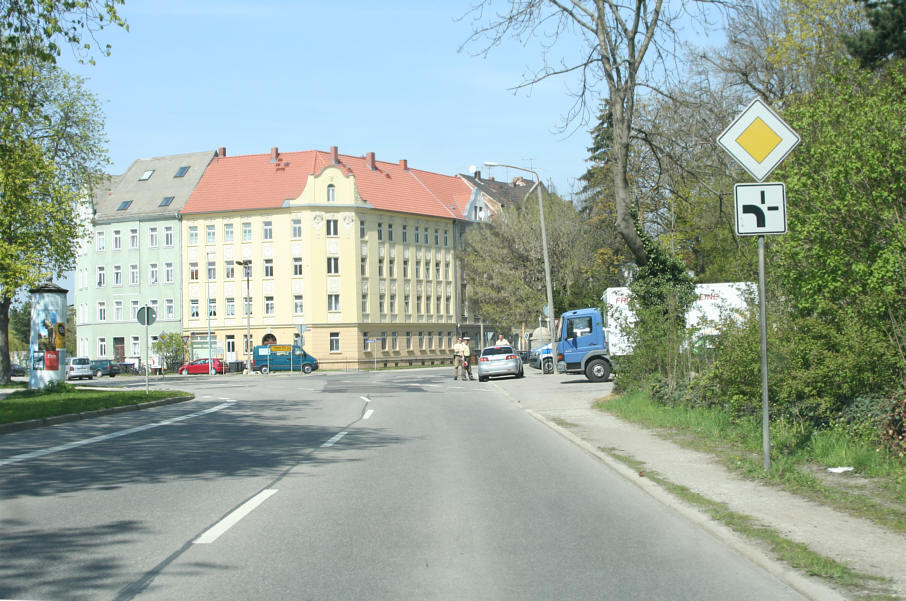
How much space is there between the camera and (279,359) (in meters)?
68.3

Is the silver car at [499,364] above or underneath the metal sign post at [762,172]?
underneath

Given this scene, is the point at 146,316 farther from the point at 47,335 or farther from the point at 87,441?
the point at 87,441

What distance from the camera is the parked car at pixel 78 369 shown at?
65.8 m

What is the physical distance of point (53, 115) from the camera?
45.2m

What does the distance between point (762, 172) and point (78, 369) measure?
6436 centimetres

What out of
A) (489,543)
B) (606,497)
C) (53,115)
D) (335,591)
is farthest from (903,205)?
(53,115)

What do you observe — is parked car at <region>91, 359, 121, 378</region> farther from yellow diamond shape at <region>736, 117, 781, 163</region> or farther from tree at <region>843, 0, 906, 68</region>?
yellow diamond shape at <region>736, 117, 781, 163</region>

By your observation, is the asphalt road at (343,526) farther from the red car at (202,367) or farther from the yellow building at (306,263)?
the yellow building at (306,263)

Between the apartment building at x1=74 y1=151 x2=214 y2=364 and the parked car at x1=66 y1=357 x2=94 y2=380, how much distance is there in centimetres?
1277

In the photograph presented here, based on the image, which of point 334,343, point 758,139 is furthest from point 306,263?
point 758,139

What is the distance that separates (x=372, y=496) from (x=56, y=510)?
9.41ft

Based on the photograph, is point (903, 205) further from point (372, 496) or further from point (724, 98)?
point (724, 98)

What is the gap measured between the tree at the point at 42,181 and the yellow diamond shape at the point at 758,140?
2607cm

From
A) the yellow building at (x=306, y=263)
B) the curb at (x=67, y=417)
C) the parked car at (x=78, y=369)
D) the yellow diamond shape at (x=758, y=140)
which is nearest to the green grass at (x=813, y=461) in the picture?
the yellow diamond shape at (x=758, y=140)
